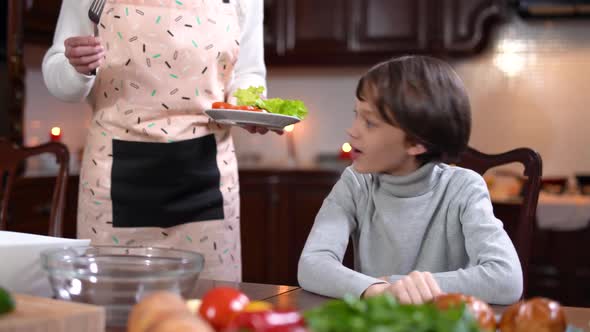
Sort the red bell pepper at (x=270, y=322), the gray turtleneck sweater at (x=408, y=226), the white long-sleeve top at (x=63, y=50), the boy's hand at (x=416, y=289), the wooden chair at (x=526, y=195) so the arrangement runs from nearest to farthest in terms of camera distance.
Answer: the red bell pepper at (x=270, y=322) < the boy's hand at (x=416, y=289) < the gray turtleneck sweater at (x=408, y=226) < the wooden chair at (x=526, y=195) < the white long-sleeve top at (x=63, y=50)

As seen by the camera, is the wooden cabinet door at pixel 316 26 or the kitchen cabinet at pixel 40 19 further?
the wooden cabinet door at pixel 316 26

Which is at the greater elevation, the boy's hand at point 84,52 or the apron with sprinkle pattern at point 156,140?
the boy's hand at point 84,52

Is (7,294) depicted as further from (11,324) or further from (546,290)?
(546,290)

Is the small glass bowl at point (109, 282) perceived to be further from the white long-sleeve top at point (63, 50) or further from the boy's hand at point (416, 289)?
the white long-sleeve top at point (63, 50)

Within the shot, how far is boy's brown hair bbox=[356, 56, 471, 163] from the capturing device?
4.79ft

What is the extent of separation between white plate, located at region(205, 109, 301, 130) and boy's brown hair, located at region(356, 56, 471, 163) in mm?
314

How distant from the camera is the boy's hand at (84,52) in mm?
1639

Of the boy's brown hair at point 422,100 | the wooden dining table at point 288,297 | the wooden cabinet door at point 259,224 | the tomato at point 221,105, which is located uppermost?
the boy's brown hair at point 422,100

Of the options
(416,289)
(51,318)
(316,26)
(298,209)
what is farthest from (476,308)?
(316,26)

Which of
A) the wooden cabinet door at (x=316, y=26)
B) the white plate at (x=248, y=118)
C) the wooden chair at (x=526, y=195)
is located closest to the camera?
the wooden chair at (x=526, y=195)

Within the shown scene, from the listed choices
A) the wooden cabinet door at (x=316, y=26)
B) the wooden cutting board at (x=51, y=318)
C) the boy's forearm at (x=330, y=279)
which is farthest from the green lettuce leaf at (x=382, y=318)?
the wooden cabinet door at (x=316, y=26)

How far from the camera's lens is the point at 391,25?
4.32 meters

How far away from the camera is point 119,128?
182cm

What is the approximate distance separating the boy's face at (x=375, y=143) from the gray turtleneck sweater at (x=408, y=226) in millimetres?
39
